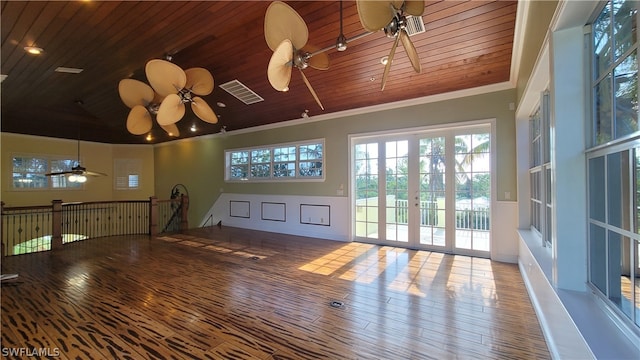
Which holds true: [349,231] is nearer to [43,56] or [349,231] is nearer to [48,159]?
[43,56]

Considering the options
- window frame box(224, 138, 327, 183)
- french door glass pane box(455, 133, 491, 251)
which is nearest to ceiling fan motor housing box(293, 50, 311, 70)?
french door glass pane box(455, 133, 491, 251)

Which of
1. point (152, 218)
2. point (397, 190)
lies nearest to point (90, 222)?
point (152, 218)

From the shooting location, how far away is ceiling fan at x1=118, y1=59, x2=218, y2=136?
3.12 meters

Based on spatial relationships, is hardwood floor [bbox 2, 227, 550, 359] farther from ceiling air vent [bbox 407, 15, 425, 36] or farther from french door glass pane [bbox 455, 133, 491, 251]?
ceiling air vent [bbox 407, 15, 425, 36]

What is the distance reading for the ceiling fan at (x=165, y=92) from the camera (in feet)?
10.2

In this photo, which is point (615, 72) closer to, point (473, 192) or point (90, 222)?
point (473, 192)

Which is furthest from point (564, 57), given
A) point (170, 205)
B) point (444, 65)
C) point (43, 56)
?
point (170, 205)

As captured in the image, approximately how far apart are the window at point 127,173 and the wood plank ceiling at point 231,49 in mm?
3835

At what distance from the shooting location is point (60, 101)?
588 centimetres

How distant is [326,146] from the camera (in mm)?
6051

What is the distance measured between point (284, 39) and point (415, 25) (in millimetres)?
1749

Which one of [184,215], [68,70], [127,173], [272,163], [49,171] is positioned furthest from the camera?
[127,173]

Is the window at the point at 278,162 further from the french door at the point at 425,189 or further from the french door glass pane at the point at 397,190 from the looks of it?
the french door glass pane at the point at 397,190

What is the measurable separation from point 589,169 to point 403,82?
3216 mm
